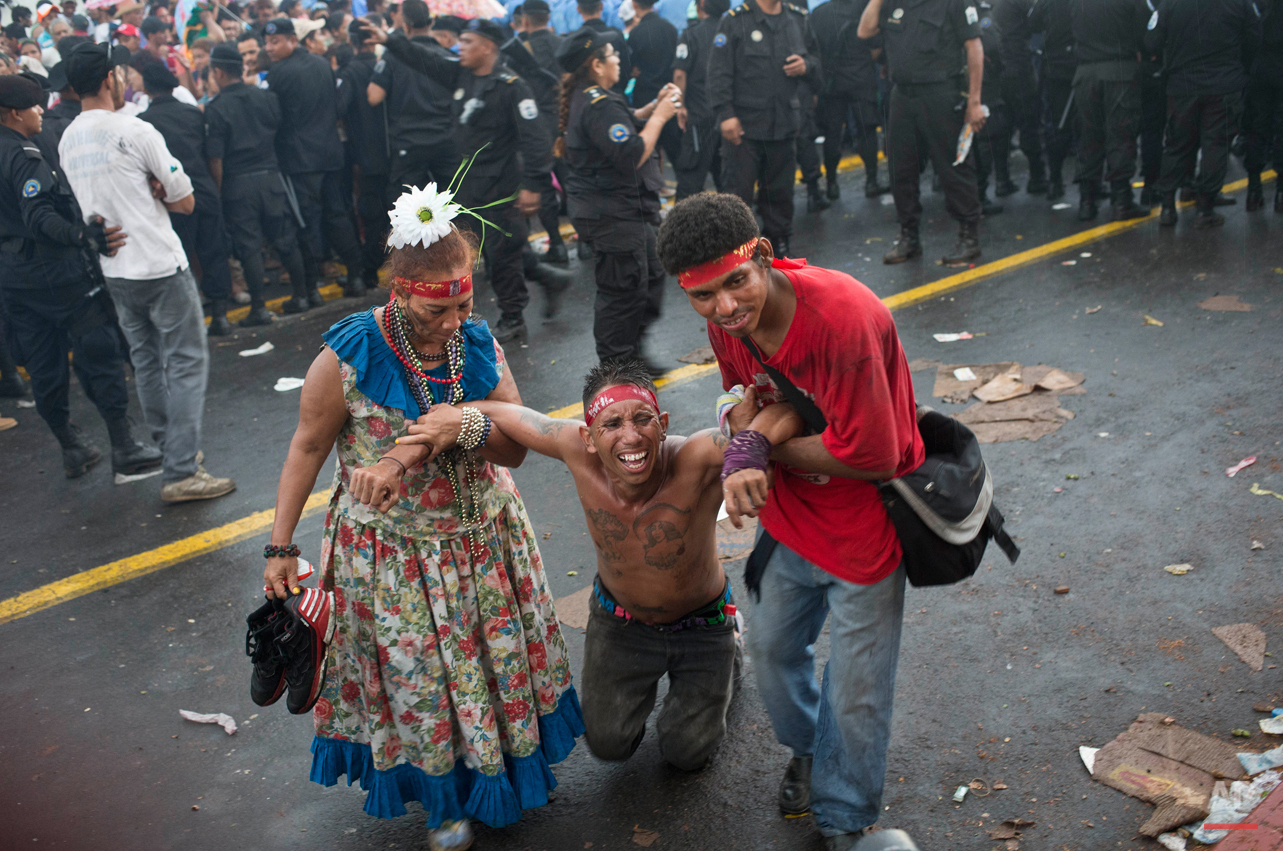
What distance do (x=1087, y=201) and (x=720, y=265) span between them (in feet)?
25.0

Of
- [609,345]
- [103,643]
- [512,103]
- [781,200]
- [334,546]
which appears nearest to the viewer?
[334,546]

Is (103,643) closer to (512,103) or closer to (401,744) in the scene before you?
(401,744)

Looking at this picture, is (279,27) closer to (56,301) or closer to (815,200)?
(56,301)

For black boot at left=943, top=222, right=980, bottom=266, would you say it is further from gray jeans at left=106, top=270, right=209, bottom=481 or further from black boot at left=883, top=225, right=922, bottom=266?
gray jeans at left=106, top=270, right=209, bottom=481

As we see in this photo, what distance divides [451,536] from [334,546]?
0.37 metres

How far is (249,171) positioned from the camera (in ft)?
29.5

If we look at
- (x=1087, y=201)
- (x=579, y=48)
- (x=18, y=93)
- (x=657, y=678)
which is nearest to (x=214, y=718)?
(x=657, y=678)

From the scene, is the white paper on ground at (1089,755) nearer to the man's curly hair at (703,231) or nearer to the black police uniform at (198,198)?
the man's curly hair at (703,231)

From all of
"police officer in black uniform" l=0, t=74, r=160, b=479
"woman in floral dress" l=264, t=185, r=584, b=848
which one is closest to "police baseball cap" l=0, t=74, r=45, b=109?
"police officer in black uniform" l=0, t=74, r=160, b=479

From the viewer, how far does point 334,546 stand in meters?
3.16

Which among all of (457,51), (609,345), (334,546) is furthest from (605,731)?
(457,51)

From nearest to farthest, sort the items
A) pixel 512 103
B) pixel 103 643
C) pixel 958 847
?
1. pixel 958 847
2. pixel 103 643
3. pixel 512 103

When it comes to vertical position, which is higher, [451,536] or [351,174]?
[351,174]

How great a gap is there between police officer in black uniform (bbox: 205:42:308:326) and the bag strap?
7452 mm
